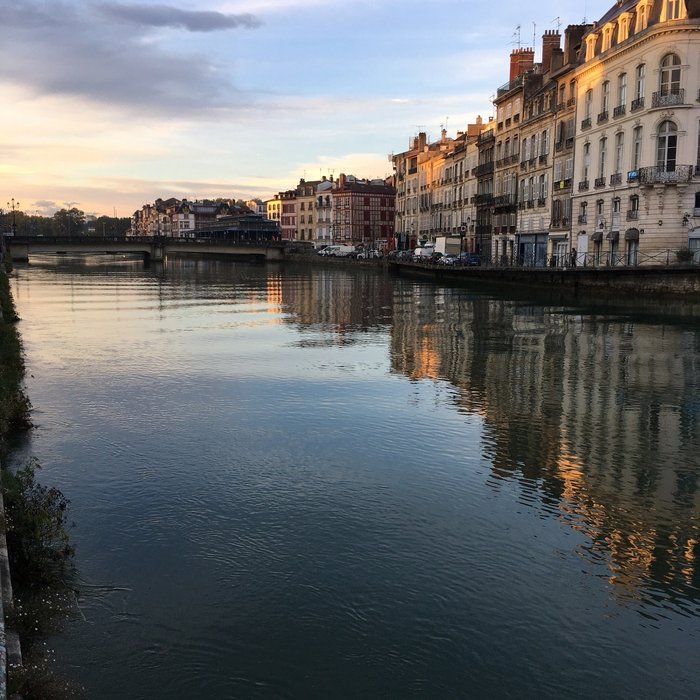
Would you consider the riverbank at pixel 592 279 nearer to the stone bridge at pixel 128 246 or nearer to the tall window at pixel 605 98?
the tall window at pixel 605 98

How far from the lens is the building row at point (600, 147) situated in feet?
147

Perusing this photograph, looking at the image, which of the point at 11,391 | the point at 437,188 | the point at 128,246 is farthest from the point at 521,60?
the point at 11,391

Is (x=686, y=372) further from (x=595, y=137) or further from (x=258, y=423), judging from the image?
(x=595, y=137)

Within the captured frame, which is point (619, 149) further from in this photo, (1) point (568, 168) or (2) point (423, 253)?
(2) point (423, 253)

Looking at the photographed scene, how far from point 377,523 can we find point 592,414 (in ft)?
26.6

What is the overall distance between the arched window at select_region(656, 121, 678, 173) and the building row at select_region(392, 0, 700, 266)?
6cm

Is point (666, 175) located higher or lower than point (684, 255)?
higher

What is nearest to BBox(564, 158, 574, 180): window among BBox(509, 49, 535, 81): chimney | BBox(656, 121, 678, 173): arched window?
BBox(656, 121, 678, 173): arched window

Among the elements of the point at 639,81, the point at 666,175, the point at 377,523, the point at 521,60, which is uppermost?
the point at 521,60

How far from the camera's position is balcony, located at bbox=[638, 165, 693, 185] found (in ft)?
147

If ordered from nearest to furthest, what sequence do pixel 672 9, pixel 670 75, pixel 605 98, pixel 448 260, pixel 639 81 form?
pixel 672 9
pixel 670 75
pixel 639 81
pixel 605 98
pixel 448 260

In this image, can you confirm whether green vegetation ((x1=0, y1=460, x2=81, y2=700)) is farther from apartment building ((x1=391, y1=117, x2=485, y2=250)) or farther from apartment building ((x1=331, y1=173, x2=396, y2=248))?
apartment building ((x1=331, y1=173, x2=396, y2=248))

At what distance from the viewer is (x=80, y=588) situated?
8.90 m

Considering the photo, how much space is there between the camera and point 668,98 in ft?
147
